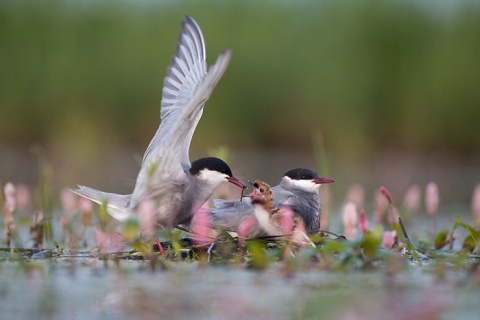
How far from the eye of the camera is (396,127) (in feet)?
51.5

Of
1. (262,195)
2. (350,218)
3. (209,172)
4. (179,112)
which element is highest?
(179,112)

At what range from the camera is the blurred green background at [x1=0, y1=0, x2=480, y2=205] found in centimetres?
1537

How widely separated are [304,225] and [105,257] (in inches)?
55.4

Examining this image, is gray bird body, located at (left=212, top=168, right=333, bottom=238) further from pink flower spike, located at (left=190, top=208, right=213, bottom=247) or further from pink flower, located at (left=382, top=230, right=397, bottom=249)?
pink flower, located at (left=382, top=230, right=397, bottom=249)

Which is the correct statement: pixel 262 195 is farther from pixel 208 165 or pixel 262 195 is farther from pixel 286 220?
pixel 208 165

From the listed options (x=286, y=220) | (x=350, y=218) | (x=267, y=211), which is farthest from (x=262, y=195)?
(x=350, y=218)

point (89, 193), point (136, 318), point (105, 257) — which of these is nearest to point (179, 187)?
point (89, 193)

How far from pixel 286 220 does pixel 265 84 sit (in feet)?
34.9

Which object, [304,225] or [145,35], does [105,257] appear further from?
[145,35]

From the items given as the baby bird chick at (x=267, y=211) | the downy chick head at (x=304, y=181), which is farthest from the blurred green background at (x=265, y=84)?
the baby bird chick at (x=267, y=211)

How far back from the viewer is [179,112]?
20.9ft

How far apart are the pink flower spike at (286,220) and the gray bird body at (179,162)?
0.62 metres

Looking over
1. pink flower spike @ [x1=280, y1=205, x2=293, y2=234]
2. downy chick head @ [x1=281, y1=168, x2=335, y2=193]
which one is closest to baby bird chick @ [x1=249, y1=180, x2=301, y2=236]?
pink flower spike @ [x1=280, y1=205, x2=293, y2=234]

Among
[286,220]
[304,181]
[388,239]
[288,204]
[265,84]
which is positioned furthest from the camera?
[265,84]
